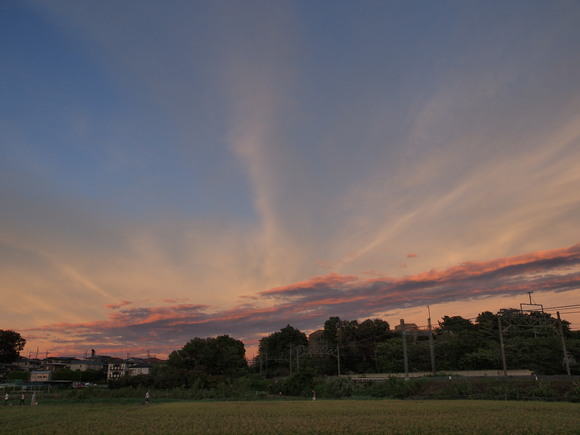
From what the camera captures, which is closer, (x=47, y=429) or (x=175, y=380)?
(x=47, y=429)

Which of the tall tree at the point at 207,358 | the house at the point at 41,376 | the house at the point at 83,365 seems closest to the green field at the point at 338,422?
the tall tree at the point at 207,358

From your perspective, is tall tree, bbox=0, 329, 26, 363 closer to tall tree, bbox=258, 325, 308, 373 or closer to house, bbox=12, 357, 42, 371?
house, bbox=12, 357, 42, 371

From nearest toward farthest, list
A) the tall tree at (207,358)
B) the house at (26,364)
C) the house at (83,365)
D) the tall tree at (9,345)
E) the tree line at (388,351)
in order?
the tree line at (388,351), the tall tree at (207,358), the tall tree at (9,345), the house at (83,365), the house at (26,364)

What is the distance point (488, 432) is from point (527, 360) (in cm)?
5666

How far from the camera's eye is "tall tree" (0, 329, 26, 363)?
130250mm

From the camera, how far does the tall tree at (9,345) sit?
427 feet

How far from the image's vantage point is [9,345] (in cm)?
13162

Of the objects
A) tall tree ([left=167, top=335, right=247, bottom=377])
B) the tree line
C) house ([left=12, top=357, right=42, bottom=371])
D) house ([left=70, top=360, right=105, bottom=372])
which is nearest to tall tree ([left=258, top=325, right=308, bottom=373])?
the tree line

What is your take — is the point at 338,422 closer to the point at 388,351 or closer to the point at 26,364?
the point at 388,351

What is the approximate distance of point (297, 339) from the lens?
151750 mm

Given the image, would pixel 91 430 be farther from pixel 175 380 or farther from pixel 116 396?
pixel 175 380

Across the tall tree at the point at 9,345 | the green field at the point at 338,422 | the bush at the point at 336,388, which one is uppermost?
the tall tree at the point at 9,345

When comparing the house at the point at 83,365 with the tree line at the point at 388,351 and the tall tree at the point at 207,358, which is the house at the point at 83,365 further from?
the tall tree at the point at 207,358

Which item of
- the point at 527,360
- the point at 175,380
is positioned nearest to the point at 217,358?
the point at 175,380
